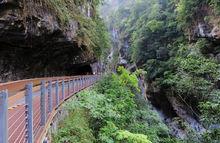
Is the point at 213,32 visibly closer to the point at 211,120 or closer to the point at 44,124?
the point at 211,120

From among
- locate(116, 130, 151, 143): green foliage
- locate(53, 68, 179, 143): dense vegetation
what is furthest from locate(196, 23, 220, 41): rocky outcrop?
locate(116, 130, 151, 143): green foliage

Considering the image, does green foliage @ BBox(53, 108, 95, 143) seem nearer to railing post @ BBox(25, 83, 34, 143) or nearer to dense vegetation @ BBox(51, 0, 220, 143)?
dense vegetation @ BBox(51, 0, 220, 143)

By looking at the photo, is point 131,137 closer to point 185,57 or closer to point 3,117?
point 3,117

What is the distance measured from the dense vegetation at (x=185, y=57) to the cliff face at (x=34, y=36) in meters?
7.47

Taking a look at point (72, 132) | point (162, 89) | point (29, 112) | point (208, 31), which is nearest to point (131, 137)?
point (72, 132)

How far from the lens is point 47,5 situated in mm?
12477

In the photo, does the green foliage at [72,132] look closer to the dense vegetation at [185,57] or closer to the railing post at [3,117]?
the railing post at [3,117]

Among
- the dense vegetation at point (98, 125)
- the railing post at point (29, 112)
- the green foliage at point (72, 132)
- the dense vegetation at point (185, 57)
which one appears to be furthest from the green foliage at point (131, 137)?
the dense vegetation at point (185, 57)

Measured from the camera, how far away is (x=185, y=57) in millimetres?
29469

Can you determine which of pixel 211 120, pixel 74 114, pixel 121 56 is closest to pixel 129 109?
pixel 211 120

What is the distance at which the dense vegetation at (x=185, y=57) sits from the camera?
1848 cm

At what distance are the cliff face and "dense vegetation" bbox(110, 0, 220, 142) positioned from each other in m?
7.47

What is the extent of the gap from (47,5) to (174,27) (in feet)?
91.3

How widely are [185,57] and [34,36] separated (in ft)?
63.4
